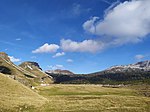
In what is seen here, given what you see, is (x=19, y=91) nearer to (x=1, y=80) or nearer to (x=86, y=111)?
(x=1, y=80)

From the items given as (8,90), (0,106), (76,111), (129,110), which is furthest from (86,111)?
(8,90)

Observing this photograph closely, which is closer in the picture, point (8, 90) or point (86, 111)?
point (86, 111)

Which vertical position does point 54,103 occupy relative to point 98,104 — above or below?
above

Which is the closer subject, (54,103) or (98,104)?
(98,104)

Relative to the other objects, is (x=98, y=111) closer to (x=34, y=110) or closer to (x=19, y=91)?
(x=34, y=110)

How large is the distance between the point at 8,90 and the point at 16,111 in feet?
83.4

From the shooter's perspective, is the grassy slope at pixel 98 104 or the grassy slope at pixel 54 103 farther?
the grassy slope at pixel 98 104

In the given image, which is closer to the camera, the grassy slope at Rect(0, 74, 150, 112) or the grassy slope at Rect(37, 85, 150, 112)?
the grassy slope at Rect(0, 74, 150, 112)

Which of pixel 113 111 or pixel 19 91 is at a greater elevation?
pixel 19 91

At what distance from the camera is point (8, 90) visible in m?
67.6

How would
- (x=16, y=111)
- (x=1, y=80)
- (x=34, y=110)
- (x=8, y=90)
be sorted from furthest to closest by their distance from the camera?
(x=1, y=80) → (x=8, y=90) → (x=34, y=110) → (x=16, y=111)

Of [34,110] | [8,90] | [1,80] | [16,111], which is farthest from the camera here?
[1,80]

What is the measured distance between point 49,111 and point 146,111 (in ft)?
58.9

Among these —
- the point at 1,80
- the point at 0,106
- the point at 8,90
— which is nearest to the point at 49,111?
the point at 0,106
